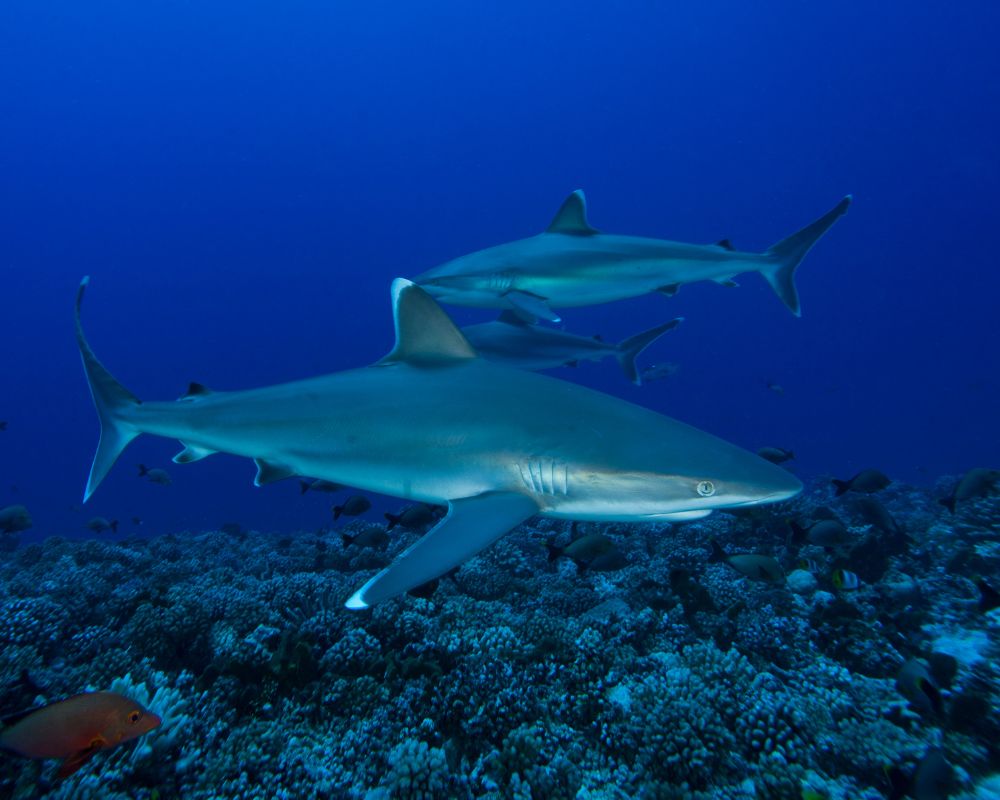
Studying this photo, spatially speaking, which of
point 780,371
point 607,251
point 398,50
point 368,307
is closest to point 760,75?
point 780,371

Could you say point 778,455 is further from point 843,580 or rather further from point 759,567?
point 759,567

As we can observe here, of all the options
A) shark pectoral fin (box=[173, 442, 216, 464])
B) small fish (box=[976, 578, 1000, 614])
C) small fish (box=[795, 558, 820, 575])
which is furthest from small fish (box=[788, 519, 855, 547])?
shark pectoral fin (box=[173, 442, 216, 464])

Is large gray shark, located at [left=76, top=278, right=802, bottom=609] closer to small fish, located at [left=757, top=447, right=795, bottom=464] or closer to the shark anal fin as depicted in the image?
the shark anal fin

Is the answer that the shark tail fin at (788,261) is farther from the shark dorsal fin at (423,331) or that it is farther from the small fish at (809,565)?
the shark dorsal fin at (423,331)

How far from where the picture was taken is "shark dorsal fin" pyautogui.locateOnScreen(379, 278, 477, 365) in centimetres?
407

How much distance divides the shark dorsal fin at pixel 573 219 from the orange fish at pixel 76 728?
684 centimetres

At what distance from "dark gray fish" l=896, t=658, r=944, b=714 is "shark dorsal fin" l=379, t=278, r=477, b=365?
385 cm

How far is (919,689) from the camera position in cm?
368

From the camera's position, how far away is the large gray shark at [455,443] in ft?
9.40

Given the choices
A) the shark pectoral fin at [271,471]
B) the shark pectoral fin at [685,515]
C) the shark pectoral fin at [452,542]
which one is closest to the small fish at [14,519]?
the shark pectoral fin at [271,471]

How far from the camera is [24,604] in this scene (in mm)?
4797

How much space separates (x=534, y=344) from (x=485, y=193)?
140851 millimetres

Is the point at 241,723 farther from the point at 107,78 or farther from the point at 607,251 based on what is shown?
the point at 107,78

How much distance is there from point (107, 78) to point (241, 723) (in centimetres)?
16637
